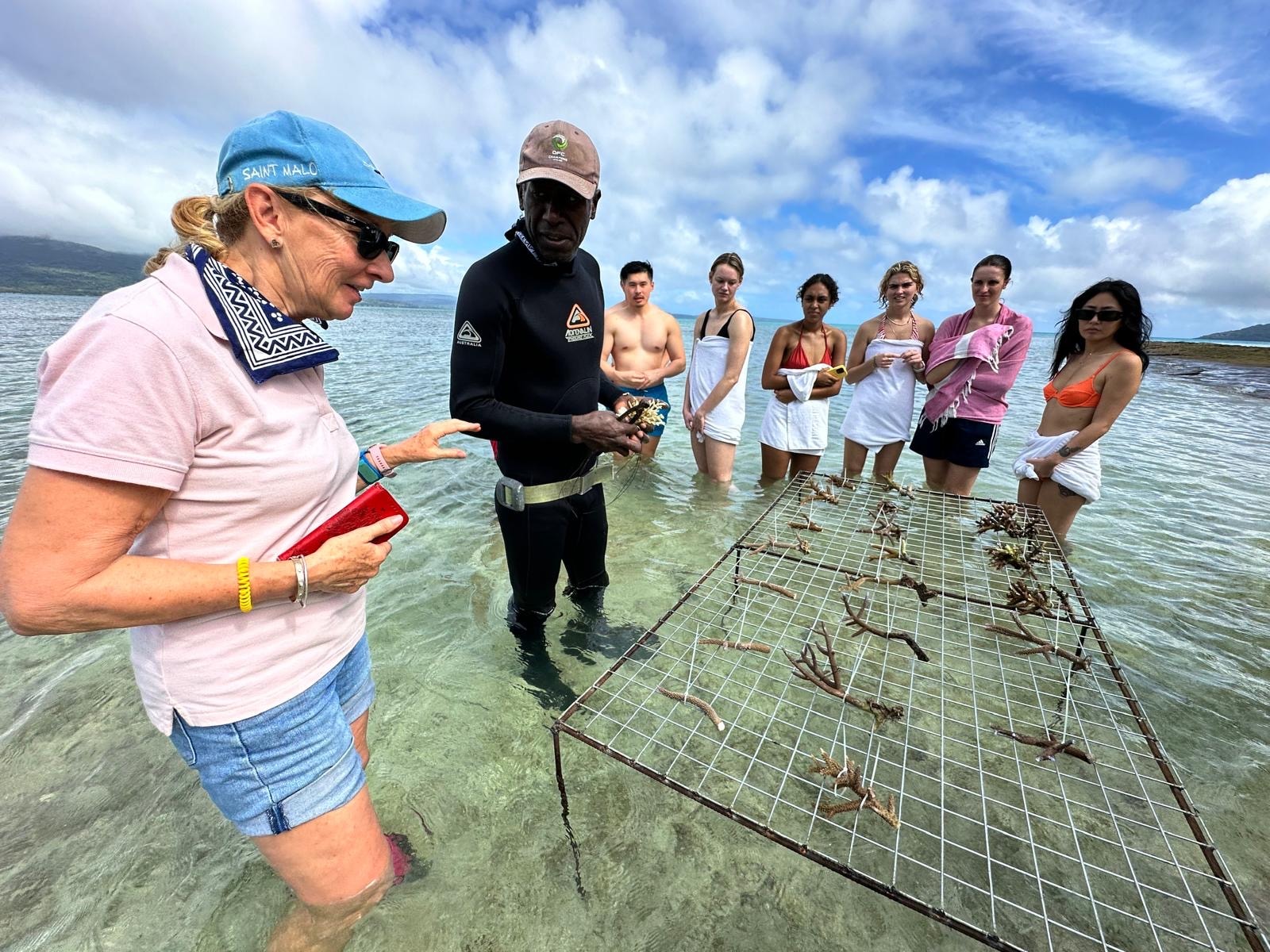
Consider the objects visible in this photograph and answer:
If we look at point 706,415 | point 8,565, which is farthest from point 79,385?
point 706,415

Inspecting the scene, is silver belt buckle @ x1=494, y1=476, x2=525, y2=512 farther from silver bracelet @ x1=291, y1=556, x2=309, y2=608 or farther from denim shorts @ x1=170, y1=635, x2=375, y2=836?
silver bracelet @ x1=291, y1=556, x2=309, y2=608

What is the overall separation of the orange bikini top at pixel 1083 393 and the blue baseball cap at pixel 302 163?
5136 millimetres

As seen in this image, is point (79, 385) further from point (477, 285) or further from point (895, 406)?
point (895, 406)

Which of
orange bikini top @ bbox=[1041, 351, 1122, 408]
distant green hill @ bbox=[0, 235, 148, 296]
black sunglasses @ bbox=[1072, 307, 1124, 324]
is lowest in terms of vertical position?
distant green hill @ bbox=[0, 235, 148, 296]

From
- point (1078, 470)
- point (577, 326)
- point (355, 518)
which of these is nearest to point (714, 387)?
point (1078, 470)

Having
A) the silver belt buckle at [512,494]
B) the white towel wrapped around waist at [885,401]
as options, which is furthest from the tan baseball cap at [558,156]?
the white towel wrapped around waist at [885,401]

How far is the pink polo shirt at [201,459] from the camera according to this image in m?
1.09

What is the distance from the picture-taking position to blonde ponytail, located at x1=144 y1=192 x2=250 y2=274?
1414 mm

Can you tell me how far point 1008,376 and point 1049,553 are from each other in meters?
2.50

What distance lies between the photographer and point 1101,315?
4.31m

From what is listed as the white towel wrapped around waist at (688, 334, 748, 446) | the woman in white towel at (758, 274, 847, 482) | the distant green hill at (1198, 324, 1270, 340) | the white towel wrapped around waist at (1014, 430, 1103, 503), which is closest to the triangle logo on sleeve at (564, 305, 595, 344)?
the woman in white towel at (758, 274, 847, 482)

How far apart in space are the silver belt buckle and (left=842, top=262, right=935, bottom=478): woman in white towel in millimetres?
4801

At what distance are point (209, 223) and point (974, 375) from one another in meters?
6.30

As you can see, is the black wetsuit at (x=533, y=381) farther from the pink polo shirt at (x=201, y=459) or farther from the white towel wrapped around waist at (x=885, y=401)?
the white towel wrapped around waist at (x=885, y=401)
